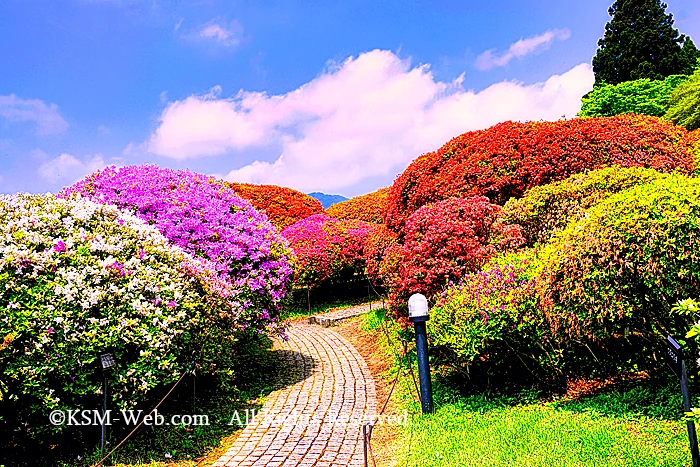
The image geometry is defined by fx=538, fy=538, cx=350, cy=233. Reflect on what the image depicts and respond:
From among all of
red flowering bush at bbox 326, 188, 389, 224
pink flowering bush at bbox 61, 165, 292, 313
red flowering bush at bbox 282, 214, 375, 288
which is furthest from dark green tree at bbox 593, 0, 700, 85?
pink flowering bush at bbox 61, 165, 292, 313

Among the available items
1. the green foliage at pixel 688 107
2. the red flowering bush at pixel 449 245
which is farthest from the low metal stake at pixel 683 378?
the green foliage at pixel 688 107

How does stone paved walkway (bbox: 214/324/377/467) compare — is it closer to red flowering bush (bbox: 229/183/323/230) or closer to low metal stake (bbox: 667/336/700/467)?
low metal stake (bbox: 667/336/700/467)

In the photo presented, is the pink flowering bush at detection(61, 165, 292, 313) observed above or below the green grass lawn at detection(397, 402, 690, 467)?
above

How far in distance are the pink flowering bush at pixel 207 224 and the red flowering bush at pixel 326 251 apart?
5.03 m

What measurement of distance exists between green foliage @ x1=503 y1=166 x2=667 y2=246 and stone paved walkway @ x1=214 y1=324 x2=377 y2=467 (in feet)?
9.74

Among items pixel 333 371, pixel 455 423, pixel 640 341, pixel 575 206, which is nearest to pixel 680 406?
pixel 640 341

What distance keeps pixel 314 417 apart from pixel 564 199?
13.4ft

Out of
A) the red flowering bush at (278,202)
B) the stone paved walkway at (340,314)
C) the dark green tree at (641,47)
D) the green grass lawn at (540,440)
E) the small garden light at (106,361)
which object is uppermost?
the dark green tree at (641,47)

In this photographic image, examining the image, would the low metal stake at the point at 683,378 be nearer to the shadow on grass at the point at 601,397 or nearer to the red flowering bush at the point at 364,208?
the shadow on grass at the point at 601,397

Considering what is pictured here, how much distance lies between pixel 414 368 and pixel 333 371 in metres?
1.24

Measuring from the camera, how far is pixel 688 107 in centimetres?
1719

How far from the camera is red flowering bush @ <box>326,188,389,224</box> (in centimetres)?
2005

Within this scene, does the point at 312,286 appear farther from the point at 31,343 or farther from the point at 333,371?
the point at 31,343

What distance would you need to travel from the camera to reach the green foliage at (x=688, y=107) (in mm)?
16469
